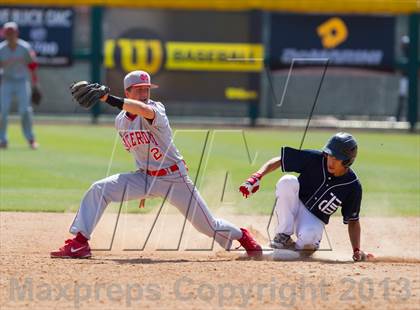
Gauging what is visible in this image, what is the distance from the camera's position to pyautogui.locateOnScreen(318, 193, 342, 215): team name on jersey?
7801 millimetres

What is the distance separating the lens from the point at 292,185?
786 cm

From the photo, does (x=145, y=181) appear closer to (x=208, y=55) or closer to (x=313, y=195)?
(x=313, y=195)

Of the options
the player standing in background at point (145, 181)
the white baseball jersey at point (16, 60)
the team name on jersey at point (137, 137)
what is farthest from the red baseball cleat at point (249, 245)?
the white baseball jersey at point (16, 60)

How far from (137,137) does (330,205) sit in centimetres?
175

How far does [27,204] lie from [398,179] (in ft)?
19.0

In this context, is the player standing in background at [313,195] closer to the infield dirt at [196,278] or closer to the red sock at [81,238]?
the infield dirt at [196,278]

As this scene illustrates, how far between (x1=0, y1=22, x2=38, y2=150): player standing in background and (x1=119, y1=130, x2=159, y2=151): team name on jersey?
9.29 m

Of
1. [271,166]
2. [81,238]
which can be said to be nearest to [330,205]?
[271,166]

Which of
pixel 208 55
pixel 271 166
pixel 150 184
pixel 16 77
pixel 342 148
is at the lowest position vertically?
pixel 208 55

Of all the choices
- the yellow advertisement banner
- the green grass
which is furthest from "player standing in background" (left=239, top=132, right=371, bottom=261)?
the yellow advertisement banner

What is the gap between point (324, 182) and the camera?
7.80 meters

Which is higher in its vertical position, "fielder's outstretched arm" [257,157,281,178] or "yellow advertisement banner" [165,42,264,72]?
"fielder's outstretched arm" [257,157,281,178]

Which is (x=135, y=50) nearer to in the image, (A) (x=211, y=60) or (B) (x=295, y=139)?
Answer: (A) (x=211, y=60)

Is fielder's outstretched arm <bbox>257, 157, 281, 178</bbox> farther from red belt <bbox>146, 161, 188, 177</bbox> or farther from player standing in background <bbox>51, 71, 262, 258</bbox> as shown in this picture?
red belt <bbox>146, 161, 188, 177</bbox>
